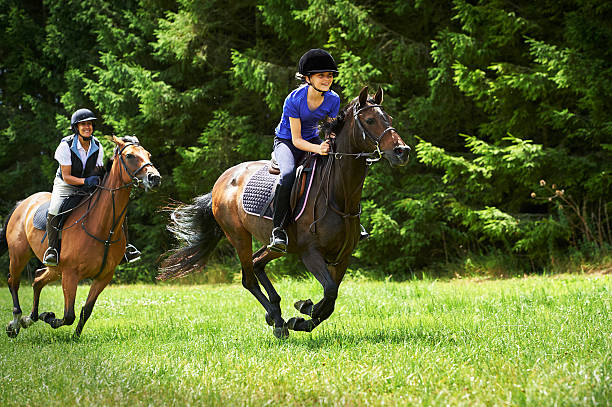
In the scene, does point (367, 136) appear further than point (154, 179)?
No

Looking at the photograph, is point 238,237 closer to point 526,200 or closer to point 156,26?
point 526,200

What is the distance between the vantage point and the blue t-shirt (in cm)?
699

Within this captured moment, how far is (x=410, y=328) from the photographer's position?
7.08m

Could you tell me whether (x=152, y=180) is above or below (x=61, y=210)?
above

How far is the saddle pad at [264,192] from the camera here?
23.1ft

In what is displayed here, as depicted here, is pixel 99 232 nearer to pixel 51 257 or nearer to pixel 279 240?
pixel 51 257

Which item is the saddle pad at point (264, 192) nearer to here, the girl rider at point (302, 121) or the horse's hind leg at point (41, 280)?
the girl rider at point (302, 121)

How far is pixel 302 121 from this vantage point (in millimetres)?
7168

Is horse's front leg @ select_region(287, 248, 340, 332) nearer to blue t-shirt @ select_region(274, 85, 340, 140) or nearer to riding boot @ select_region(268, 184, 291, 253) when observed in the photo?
riding boot @ select_region(268, 184, 291, 253)

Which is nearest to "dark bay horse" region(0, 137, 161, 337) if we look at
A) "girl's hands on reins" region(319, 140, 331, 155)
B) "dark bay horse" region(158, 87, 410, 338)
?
"dark bay horse" region(158, 87, 410, 338)

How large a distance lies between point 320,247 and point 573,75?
27.4 feet

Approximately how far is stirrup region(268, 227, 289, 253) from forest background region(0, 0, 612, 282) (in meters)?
7.12

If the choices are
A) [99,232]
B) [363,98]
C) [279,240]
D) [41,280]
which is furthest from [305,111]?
[41,280]

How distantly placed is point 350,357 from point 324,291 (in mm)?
922
